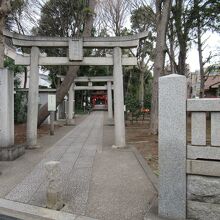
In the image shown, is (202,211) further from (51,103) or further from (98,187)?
(51,103)

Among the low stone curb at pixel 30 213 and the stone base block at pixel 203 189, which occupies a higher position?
the stone base block at pixel 203 189

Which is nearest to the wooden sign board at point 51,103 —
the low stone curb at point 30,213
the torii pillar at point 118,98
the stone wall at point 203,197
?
the torii pillar at point 118,98

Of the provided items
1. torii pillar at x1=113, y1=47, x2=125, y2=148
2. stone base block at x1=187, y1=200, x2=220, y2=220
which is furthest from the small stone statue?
torii pillar at x1=113, y1=47, x2=125, y2=148

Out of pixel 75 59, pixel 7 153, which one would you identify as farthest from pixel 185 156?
pixel 75 59

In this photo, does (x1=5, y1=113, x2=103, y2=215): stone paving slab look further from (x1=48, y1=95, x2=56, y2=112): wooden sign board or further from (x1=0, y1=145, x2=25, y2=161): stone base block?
(x1=48, y1=95, x2=56, y2=112): wooden sign board

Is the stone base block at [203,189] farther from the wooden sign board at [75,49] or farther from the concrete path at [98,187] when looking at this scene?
the wooden sign board at [75,49]

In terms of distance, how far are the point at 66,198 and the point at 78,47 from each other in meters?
6.18

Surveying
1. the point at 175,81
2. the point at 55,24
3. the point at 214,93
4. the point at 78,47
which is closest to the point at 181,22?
the point at 55,24

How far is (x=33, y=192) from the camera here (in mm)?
5379

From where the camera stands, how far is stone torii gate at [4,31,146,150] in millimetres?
10141

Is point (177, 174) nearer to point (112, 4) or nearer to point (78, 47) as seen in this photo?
point (78, 47)

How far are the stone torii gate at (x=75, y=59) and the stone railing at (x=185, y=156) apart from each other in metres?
6.23

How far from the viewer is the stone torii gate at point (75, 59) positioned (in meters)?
10.1

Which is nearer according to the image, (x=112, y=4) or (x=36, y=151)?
(x=36, y=151)
